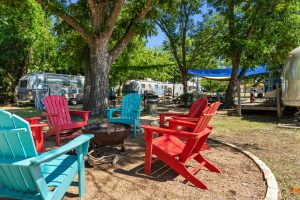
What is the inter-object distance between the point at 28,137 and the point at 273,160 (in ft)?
13.0

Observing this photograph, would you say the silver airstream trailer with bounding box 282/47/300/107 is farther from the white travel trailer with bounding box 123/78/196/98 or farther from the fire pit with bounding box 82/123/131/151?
the white travel trailer with bounding box 123/78/196/98

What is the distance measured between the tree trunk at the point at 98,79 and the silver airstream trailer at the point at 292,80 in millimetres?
6481

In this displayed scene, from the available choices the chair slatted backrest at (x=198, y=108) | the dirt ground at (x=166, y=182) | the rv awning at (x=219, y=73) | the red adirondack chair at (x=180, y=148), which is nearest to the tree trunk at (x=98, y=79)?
the chair slatted backrest at (x=198, y=108)

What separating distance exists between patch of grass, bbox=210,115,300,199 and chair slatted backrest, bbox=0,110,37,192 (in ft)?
9.10

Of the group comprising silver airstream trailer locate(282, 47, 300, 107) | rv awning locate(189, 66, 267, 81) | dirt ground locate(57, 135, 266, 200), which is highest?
rv awning locate(189, 66, 267, 81)

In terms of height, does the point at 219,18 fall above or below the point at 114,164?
above

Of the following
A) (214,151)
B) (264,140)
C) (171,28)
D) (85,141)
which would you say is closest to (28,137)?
(85,141)

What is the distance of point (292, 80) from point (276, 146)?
431cm

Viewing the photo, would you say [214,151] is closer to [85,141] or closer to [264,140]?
[264,140]

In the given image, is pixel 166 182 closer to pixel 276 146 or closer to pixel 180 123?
pixel 180 123

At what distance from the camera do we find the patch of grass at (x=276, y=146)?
362 centimetres

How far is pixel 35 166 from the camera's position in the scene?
2.01 metres

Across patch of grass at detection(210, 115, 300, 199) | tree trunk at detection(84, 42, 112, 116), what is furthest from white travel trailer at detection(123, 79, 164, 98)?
patch of grass at detection(210, 115, 300, 199)

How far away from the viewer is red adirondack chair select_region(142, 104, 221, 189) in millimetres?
3281
